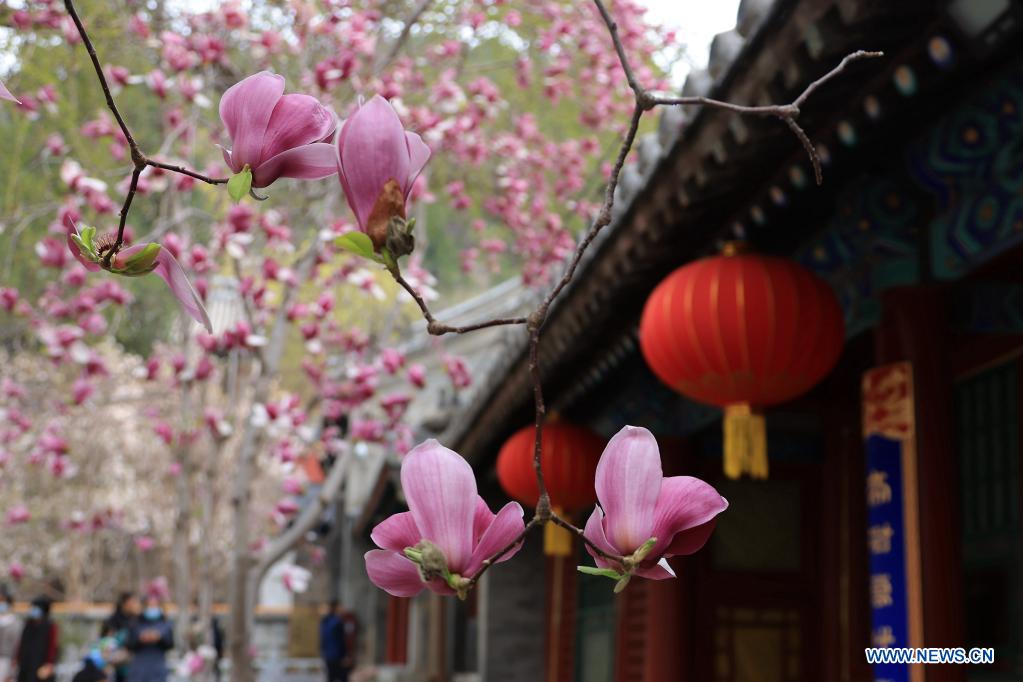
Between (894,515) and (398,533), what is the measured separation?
275 centimetres

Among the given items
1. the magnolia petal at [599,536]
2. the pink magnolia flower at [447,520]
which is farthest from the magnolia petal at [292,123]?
the magnolia petal at [599,536]

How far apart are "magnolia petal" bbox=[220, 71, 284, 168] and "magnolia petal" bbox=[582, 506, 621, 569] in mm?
401

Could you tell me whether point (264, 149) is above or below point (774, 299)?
Answer: below

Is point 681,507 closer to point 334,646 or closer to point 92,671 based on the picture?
point 92,671

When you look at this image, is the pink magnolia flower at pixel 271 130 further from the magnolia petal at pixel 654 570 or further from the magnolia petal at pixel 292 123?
the magnolia petal at pixel 654 570

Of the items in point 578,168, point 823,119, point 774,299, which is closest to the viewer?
point 823,119

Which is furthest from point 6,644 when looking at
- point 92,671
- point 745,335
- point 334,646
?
point 745,335

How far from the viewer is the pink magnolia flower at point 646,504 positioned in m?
0.92

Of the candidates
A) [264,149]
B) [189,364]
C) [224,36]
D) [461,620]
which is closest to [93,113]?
[224,36]

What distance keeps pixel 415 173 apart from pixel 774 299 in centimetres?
252

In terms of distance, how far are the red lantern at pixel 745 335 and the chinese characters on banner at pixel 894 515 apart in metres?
0.21

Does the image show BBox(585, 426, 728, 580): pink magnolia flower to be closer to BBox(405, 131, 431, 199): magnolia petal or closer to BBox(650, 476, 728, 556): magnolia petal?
BBox(650, 476, 728, 556): magnolia petal

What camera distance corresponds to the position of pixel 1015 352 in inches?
151

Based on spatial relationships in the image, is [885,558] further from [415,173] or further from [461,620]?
[461,620]
